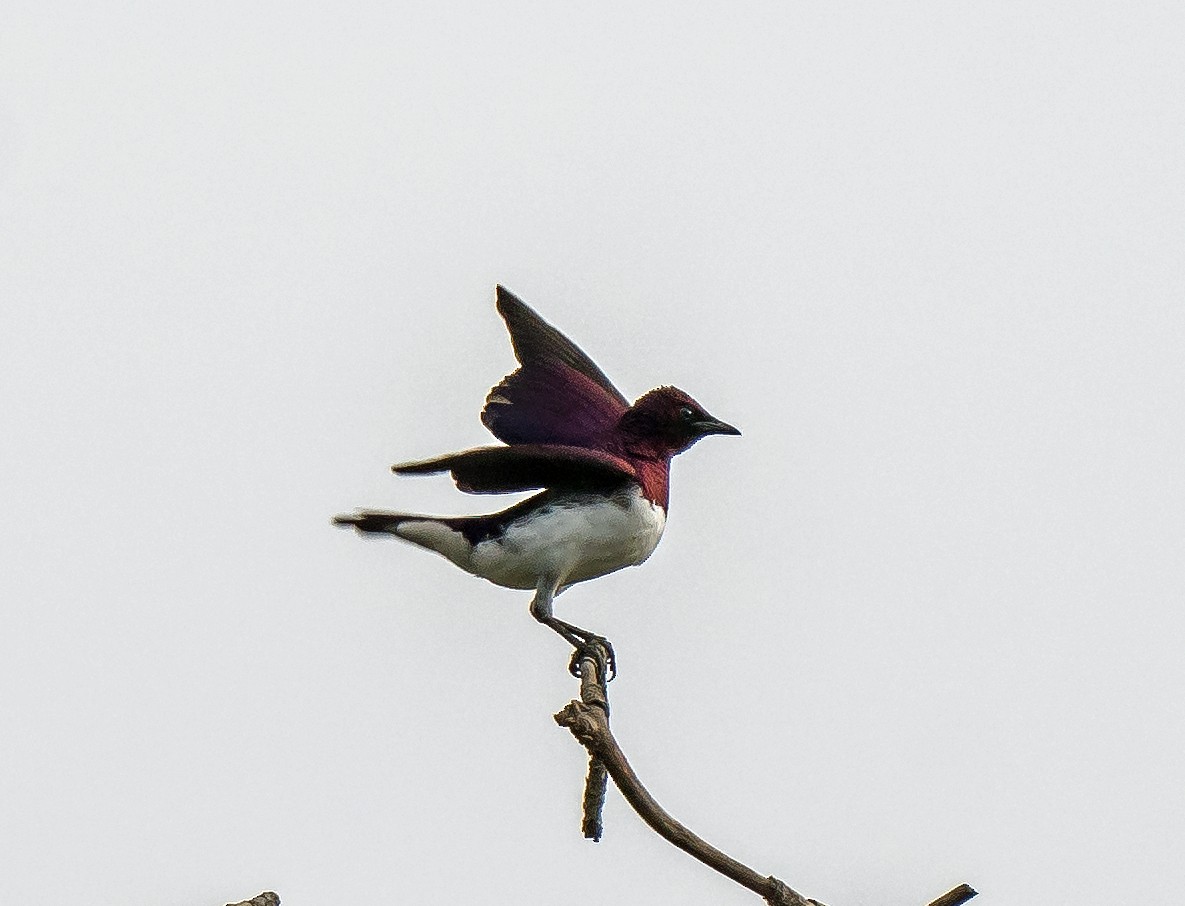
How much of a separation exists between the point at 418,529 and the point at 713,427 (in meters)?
1.42

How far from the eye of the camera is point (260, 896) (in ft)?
12.8

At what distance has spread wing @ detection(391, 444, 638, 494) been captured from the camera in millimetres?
6383

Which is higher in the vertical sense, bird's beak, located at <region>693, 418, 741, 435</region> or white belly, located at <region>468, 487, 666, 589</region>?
bird's beak, located at <region>693, 418, 741, 435</region>

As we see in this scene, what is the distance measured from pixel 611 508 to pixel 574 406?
3.06ft

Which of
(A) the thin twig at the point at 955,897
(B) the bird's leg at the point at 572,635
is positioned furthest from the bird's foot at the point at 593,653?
(A) the thin twig at the point at 955,897

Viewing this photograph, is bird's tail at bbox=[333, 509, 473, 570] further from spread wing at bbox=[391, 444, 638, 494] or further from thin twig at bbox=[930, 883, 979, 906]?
thin twig at bbox=[930, 883, 979, 906]

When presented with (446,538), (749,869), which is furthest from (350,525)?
(749,869)

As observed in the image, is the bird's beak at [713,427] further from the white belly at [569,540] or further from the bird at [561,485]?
the white belly at [569,540]

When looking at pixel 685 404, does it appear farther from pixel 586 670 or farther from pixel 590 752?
pixel 590 752

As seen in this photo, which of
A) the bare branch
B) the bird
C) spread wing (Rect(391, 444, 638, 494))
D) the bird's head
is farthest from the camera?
the bird's head

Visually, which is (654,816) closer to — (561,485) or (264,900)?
(264,900)

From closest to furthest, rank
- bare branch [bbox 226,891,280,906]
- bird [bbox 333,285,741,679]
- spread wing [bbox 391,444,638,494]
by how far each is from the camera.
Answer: bare branch [bbox 226,891,280,906], spread wing [bbox 391,444,638,494], bird [bbox 333,285,741,679]

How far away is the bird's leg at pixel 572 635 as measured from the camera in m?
6.78

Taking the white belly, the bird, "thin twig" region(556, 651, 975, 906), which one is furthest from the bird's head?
"thin twig" region(556, 651, 975, 906)
